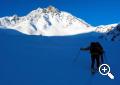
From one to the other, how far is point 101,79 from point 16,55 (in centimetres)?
557

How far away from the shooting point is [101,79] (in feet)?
48.1

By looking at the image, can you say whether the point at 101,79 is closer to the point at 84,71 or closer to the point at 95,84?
the point at 95,84

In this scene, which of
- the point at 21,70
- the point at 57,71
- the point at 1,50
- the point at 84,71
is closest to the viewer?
the point at 21,70

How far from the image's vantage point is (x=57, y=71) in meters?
15.5

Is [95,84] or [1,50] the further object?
[1,50]

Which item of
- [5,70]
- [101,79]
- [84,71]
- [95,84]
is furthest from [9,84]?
[84,71]

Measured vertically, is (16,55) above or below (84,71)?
above

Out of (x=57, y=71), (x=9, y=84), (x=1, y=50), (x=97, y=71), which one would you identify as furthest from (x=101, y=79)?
(x=1, y=50)

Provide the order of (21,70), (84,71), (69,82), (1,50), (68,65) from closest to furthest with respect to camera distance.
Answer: (69,82) < (21,70) < (84,71) < (68,65) < (1,50)

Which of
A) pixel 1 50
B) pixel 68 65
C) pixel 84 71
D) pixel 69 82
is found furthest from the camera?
pixel 1 50

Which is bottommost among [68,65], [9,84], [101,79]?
[9,84]

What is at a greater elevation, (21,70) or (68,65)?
(68,65)

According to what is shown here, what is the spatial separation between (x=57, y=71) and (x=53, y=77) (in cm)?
160

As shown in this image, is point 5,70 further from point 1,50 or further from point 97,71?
point 1,50
